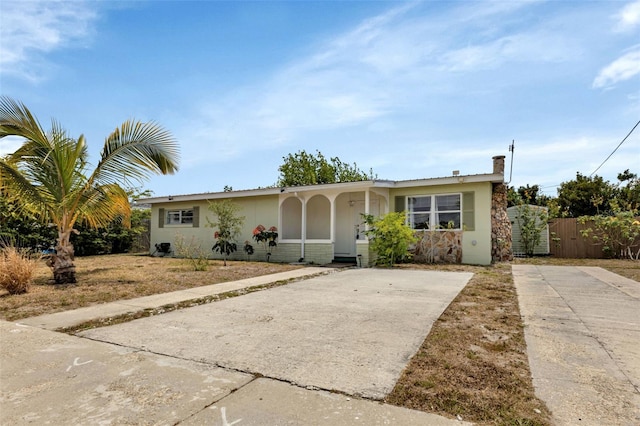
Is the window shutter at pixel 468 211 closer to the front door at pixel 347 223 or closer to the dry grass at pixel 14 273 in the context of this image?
the front door at pixel 347 223

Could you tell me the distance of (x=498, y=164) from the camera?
13.7 meters

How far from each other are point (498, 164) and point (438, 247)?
395 cm

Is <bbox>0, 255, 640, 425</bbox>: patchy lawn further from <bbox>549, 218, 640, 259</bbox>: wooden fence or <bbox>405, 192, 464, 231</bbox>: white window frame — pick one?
<bbox>549, 218, 640, 259</bbox>: wooden fence

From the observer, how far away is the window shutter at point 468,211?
40.4 ft

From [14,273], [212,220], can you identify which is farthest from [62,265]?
[212,220]

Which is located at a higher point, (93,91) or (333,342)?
(93,91)

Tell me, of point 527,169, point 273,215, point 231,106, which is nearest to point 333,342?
point 231,106

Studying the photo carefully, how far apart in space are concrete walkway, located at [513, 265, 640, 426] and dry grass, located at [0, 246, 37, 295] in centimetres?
804

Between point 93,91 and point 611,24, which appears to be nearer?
point 611,24

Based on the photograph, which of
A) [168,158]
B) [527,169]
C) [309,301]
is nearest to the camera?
[309,301]

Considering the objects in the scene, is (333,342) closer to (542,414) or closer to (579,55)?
(542,414)

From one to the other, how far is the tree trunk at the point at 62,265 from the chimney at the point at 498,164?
13358mm

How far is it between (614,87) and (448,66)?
6.64 meters

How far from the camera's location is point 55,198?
26.5 ft
